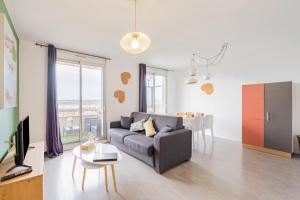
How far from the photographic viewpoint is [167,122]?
11.1 feet

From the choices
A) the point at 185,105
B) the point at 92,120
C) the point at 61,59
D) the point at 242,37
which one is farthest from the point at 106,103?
the point at 242,37

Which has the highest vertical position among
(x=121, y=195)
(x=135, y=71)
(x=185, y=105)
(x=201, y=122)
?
(x=135, y=71)

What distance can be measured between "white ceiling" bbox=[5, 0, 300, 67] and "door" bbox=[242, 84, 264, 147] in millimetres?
1164

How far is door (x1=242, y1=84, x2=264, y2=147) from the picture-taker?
3.80m

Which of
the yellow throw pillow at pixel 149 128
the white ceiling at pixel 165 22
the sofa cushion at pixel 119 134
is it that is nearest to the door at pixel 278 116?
the white ceiling at pixel 165 22

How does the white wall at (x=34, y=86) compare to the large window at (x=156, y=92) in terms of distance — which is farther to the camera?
the large window at (x=156, y=92)

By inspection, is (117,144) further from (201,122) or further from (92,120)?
(201,122)

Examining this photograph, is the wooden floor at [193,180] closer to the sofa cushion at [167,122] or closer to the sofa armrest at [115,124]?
the sofa cushion at [167,122]

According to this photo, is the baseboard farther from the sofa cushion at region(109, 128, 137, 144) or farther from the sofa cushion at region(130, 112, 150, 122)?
the sofa cushion at region(109, 128, 137, 144)

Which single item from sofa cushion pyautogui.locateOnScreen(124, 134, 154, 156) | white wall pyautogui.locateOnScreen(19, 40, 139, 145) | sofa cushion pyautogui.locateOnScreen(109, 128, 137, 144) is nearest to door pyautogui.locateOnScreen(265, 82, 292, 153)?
sofa cushion pyautogui.locateOnScreen(124, 134, 154, 156)

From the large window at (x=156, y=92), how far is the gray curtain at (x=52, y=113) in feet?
10.6

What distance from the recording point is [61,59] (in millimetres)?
3738

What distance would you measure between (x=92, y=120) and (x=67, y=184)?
89.7 inches

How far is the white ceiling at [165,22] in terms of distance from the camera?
202 cm
